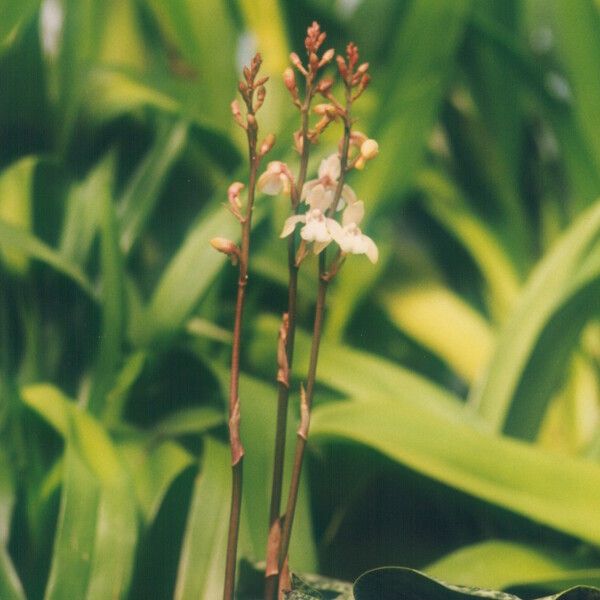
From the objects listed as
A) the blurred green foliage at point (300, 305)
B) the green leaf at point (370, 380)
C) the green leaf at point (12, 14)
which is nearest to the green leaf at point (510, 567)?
the blurred green foliage at point (300, 305)

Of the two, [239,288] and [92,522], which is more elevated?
[239,288]

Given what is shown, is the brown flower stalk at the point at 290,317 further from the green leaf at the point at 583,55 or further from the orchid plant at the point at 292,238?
the green leaf at the point at 583,55

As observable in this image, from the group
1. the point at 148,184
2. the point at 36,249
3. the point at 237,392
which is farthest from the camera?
the point at 148,184

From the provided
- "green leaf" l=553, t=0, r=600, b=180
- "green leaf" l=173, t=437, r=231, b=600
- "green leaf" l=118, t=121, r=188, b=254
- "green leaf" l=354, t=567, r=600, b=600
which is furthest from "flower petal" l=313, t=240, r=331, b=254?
"green leaf" l=553, t=0, r=600, b=180

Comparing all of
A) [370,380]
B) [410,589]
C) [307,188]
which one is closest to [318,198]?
[307,188]

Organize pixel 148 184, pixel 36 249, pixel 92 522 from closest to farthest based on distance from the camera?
1. pixel 92 522
2. pixel 36 249
3. pixel 148 184

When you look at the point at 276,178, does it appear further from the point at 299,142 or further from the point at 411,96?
the point at 411,96

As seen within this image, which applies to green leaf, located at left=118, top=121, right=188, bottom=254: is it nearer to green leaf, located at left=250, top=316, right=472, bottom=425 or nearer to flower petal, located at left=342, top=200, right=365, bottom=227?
green leaf, located at left=250, top=316, right=472, bottom=425
